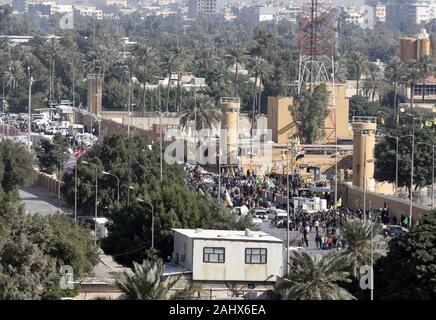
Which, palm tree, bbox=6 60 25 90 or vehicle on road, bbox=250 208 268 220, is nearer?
vehicle on road, bbox=250 208 268 220

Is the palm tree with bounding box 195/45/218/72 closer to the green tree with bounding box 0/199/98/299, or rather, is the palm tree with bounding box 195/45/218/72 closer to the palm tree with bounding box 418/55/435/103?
the palm tree with bounding box 418/55/435/103

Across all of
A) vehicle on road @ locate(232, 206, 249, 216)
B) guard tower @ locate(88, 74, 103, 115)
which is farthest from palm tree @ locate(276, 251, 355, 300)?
guard tower @ locate(88, 74, 103, 115)

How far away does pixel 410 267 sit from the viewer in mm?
30984

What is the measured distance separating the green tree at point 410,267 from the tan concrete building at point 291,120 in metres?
41.2

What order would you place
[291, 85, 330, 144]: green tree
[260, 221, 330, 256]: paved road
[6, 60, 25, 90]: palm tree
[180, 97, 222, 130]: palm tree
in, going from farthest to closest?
[6, 60, 25, 90]: palm tree
[180, 97, 222, 130]: palm tree
[291, 85, 330, 144]: green tree
[260, 221, 330, 256]: paved road

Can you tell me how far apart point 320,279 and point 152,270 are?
329 centimetres

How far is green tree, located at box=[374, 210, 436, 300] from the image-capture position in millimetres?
30413

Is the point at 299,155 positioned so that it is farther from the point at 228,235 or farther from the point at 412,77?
the point at 412,77

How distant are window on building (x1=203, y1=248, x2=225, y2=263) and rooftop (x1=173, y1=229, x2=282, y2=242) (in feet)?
0.88

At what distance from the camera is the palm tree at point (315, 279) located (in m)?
29.4

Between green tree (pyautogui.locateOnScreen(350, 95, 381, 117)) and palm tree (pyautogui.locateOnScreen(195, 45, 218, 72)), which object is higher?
palm tree (pyautogui.locateOnScreen(195, 45, 218, 72))

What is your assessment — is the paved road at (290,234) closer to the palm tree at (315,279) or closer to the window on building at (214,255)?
the window on building at (214,255)

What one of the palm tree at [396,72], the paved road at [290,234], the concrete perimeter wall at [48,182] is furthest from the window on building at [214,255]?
the palm tree at [396,72]

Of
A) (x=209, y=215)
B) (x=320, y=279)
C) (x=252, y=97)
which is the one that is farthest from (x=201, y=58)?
(x=320, y=279)
